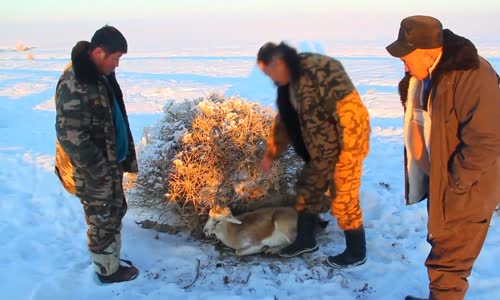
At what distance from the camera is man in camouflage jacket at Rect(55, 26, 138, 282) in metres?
3.52

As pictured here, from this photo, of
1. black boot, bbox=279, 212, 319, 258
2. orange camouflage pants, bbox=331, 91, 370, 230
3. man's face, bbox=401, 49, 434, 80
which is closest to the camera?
man's face, bbox=401, 49, 434, 80

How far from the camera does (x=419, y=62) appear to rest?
289cm

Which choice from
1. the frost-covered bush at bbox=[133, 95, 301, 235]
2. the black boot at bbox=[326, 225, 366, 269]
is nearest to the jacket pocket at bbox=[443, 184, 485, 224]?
the black boot at bbox=[326, 225, 366, 269]

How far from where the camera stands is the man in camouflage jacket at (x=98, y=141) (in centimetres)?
352

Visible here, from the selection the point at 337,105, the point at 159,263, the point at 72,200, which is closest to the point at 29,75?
the point at 72,200

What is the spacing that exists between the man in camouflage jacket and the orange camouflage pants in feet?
6.30

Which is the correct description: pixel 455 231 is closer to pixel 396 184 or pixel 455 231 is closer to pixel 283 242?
pixel 283 242

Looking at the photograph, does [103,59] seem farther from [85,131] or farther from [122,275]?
[122,275]

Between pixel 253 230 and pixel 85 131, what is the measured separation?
1869 millimetres

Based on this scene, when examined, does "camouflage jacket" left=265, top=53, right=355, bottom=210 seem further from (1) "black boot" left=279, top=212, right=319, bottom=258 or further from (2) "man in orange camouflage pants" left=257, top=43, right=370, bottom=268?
(1) "black boot" left=279, top=212, right=319, bottom=258

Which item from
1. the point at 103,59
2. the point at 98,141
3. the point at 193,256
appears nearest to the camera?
the point at 103,59

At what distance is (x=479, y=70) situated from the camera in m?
2.70

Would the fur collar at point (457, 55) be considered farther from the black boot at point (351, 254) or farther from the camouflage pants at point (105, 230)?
the camouflage pants at point (105, 230)

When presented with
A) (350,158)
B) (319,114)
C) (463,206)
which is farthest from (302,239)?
(463,206)
